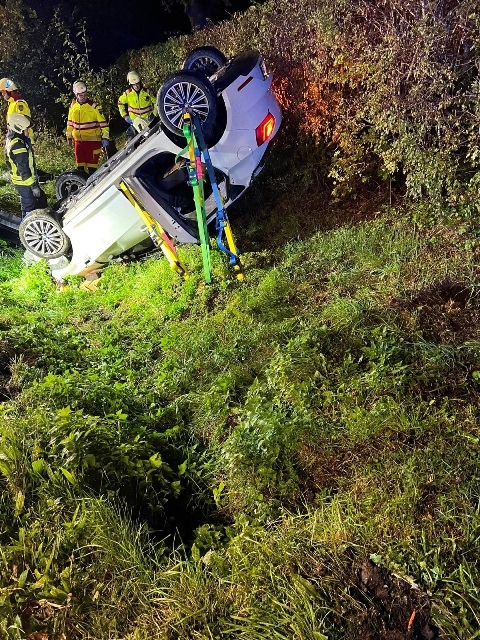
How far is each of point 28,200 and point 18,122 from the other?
1172 mm

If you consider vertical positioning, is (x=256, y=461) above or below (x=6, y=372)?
below

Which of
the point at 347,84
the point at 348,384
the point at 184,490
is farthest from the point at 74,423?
the point at 347,84

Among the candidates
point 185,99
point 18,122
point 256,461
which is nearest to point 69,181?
point 18,122

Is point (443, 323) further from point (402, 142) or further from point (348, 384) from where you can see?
point (402, 142)

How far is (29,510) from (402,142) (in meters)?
4.10

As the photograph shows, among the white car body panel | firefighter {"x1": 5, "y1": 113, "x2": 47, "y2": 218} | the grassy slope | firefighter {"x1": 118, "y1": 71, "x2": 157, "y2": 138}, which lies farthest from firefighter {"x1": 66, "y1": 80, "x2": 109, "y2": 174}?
the grassy slope

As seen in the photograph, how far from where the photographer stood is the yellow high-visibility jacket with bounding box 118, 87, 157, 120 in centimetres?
862

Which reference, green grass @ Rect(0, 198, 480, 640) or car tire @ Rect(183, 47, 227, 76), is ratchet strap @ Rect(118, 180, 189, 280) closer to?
green grass @ Rect(0, 198, 480, 640)

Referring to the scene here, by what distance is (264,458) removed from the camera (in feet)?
9.02

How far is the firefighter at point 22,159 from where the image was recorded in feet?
23.6

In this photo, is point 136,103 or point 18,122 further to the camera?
point 136,103

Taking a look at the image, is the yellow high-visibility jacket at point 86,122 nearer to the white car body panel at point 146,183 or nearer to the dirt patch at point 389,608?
the white car body panel at point 146,183

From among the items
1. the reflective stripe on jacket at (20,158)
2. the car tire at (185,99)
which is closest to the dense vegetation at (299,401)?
the car tire at (185,99)

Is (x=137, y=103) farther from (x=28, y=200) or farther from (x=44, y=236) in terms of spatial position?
(x=44, y=236)
